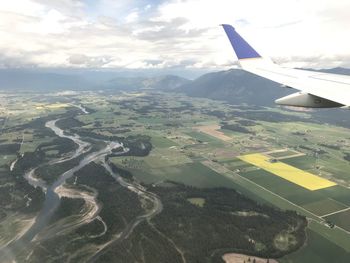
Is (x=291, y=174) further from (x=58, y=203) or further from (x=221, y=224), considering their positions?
(x=58, y=203)

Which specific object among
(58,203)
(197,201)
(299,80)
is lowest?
(197,201)

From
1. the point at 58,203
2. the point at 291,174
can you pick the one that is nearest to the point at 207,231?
the point at 58,203

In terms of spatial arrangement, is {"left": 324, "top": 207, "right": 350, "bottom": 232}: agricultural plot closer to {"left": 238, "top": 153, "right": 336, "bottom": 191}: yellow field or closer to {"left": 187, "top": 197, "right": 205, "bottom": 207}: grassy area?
{"left": 238, "top": 153, "right": 336, "bottom": 191}: yellow field

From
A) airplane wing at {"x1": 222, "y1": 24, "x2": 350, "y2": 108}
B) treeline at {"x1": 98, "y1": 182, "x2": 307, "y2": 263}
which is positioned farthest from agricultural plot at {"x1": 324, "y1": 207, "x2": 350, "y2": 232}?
airplane wing at {"x1": 222, "y1": 24, "x2": 350, "y2": 108}

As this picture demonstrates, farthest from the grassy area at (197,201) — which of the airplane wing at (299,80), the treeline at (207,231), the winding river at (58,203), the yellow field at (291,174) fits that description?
the airplane wing at (299,80)

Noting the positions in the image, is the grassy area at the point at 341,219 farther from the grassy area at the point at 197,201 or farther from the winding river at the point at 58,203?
the winding river at the point at 58,203

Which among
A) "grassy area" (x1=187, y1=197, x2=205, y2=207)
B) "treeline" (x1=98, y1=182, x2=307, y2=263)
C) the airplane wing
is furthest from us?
"grassy area" (x1=187, y1=197, x2=205, y2=207)
